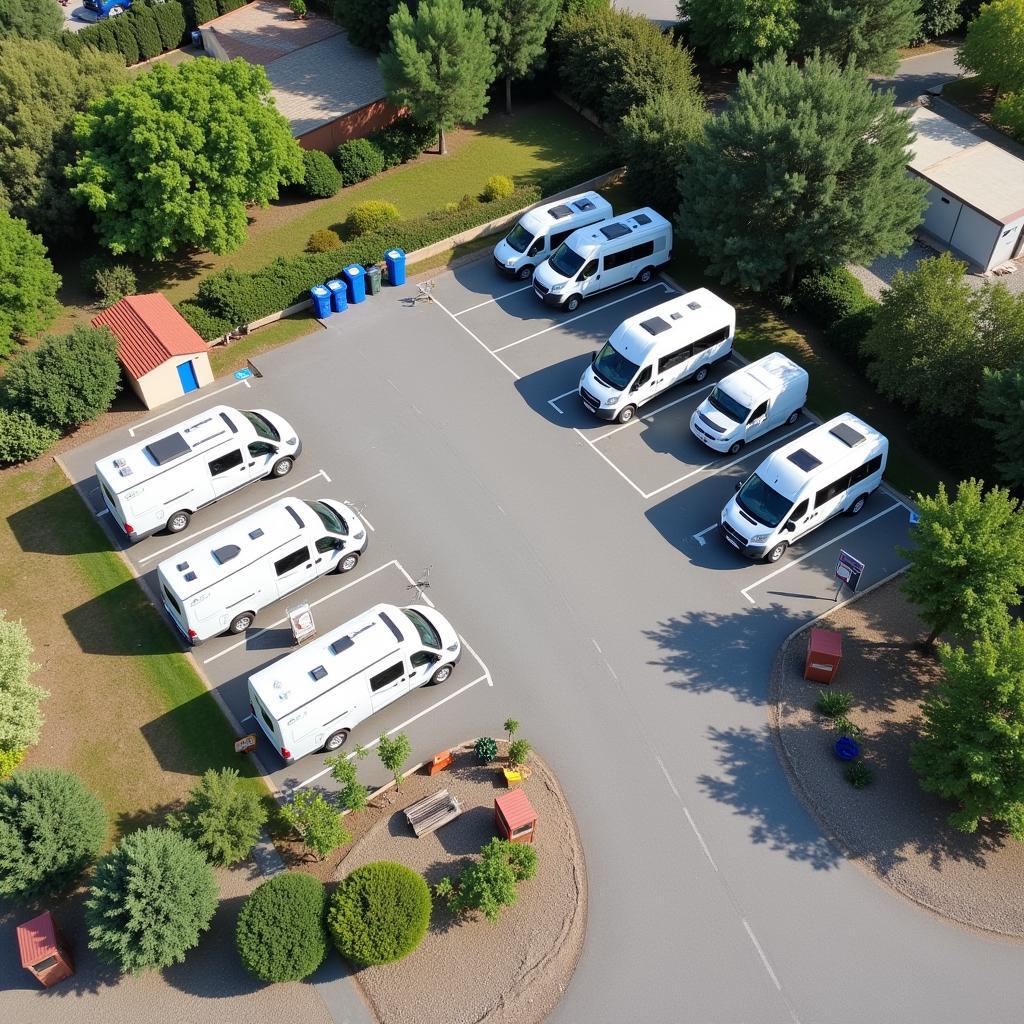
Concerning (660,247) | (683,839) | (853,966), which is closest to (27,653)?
(683,839)

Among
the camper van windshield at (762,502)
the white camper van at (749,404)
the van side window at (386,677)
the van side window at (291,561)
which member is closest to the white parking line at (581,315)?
the white camper van at (749,404)

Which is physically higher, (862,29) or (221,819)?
(862,29)

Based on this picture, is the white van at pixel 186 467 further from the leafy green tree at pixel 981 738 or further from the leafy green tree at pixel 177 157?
the leafy green tree at pixel 981 738

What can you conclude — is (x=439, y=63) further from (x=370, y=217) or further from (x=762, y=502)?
(x=762, y=502)

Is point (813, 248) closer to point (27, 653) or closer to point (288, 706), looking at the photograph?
point (288, 706)

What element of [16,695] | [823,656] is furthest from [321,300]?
[823,656]

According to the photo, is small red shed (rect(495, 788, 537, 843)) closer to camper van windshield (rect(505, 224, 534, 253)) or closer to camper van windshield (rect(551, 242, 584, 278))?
camper van windshield (rect(551, 242, 584, 278))
